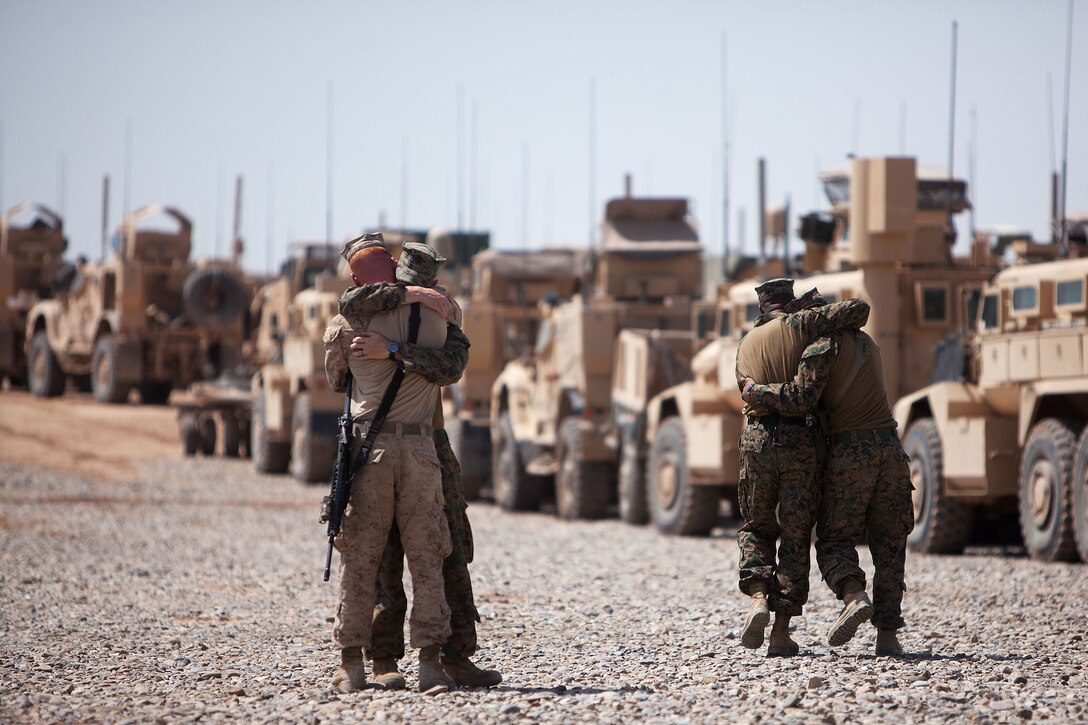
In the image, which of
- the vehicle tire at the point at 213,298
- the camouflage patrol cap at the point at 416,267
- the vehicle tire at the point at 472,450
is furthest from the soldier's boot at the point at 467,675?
the vehicle tire at the point at 213,298

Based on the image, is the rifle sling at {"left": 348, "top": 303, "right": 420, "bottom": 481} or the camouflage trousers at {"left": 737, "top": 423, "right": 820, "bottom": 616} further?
the camouflage trousers at {"left": 737, "top": 423, "right": 820, "bottom": 616}

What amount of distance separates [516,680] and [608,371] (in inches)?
424

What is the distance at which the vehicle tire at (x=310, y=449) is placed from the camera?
2295 cm

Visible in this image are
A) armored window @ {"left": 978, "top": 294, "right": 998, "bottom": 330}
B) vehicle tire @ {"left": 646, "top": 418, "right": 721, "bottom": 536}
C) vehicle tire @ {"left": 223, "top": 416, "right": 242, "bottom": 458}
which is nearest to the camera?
armored window @ {"left": 978, "top": 294, "right": 998, "bottom": 330}

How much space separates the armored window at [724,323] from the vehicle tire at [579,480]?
2.26 meters

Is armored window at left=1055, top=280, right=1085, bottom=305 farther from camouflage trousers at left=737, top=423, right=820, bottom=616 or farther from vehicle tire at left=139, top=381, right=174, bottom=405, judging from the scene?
Answer: vehicle tire at left=139, top=381, right=174, bottom=405

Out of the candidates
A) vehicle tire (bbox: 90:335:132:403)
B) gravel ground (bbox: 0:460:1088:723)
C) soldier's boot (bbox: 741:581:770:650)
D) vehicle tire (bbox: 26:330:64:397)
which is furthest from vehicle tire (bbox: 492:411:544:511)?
vehicle tire (bbox: 26:330:64:397)

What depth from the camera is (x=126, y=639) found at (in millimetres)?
9117

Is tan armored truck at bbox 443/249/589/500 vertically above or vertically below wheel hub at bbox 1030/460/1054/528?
above

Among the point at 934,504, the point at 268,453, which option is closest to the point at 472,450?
the point at 268,453

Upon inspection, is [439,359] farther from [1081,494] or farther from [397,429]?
[1081,494]

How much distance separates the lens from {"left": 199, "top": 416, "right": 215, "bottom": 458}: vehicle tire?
28250 millimetres

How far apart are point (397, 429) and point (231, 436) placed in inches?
876

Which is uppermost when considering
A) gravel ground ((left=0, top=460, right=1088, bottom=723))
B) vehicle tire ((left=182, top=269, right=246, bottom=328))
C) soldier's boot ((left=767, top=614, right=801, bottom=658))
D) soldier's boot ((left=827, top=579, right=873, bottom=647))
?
vehicle tire ((left=182, top=269, right=246, bottom=328))
